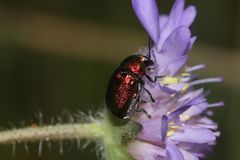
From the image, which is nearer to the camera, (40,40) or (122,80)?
(122,80)

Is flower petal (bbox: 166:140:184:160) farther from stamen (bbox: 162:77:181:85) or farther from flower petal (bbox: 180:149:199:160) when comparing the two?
stamen (bbox: 162:77:181:85)

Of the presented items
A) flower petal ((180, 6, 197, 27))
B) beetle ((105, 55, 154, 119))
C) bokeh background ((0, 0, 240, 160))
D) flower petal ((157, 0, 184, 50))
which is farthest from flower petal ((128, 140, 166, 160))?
bokeh background ((0, 0, 240, 160))

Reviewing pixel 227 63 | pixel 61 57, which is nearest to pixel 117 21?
pixel 61 57

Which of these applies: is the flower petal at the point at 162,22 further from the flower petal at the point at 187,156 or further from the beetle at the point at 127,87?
the flower petal at the point at 187,156

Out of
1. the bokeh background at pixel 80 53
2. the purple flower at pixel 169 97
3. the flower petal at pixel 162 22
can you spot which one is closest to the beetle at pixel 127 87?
the purple flower at pixel 169 97

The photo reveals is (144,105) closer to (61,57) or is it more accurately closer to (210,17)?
(61,57)

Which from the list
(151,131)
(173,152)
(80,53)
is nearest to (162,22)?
(151,131)

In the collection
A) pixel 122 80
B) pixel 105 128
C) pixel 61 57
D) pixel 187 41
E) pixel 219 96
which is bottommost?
pixel 219 96

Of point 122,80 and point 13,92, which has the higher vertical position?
point 122,80
